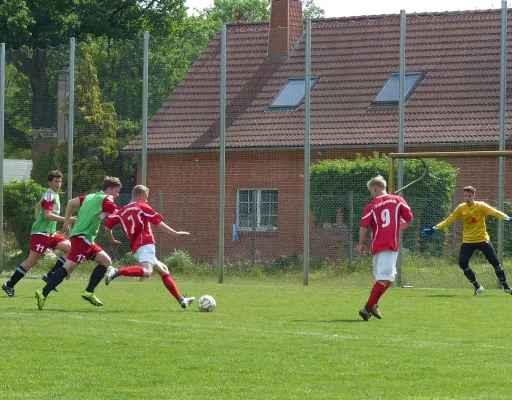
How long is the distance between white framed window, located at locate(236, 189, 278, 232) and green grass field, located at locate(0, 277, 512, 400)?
870 cm

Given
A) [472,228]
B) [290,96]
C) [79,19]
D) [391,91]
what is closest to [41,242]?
[472,228]

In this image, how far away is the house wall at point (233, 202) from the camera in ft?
81.3

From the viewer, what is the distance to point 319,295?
19188 millimetres

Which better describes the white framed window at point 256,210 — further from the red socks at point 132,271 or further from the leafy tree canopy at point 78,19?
the leafy tree canopy at point 78,19

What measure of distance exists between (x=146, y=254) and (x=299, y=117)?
1267 centimetres

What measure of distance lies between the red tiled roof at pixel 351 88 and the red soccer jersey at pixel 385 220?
11.0m

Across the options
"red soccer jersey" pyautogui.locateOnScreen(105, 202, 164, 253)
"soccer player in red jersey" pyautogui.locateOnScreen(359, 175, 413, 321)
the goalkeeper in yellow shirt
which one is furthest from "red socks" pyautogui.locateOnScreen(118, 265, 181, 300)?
the goalkeeper in yellow shirt

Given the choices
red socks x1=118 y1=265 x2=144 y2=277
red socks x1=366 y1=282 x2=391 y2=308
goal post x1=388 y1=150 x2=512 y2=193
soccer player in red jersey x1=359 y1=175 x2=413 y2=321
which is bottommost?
red socks x1=366 y1=282 x2=391 y2=308

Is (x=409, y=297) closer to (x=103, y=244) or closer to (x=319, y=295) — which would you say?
(x=319, y=295)

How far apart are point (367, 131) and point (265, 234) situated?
408 cm

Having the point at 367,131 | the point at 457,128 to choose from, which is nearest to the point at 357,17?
the point at 367,131

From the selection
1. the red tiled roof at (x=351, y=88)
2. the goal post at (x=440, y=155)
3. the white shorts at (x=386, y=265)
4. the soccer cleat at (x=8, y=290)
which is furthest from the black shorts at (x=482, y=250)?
the soccer cleat at (x=8, y=290)

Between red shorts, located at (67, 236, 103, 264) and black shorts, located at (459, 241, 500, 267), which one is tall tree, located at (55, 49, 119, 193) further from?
red shorts, located at (67, 236, 103, 264)

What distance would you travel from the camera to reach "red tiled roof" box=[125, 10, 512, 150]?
83.5 feet
